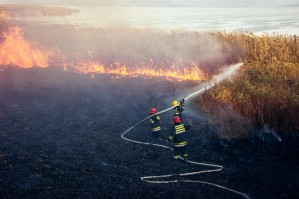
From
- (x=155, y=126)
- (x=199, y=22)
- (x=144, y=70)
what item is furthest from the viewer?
(x=199, y=22)

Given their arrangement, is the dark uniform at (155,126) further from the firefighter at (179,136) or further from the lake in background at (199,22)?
the lake in background at (199,22)

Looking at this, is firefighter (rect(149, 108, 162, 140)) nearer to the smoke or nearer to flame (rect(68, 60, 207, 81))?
flame (rect(68, 60, 207, 81))

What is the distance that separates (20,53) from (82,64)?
580 cm

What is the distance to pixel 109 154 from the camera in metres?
11.6

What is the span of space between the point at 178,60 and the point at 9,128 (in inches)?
595

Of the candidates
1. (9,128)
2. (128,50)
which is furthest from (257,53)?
(9,128)

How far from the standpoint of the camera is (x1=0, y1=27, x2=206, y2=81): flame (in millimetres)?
22594

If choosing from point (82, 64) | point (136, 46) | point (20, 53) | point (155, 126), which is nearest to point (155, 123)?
point (155, 126)

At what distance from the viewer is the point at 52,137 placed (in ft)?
43.2

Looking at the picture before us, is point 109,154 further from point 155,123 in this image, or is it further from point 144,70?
point 144,70

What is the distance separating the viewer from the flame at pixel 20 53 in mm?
25656

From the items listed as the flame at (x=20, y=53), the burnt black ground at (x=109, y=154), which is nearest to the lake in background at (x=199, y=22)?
the flame at (x=20, y=53)

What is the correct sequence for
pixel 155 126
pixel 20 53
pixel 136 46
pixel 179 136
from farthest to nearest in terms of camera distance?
pixel 136 46
pixel 20 53
pixel 155 126
pixel 179 136

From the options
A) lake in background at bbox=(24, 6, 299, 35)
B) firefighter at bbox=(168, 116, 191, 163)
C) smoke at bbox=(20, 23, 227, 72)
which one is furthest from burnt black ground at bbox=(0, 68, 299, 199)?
lake in background at bbox=(24, 6, 299, 35)
